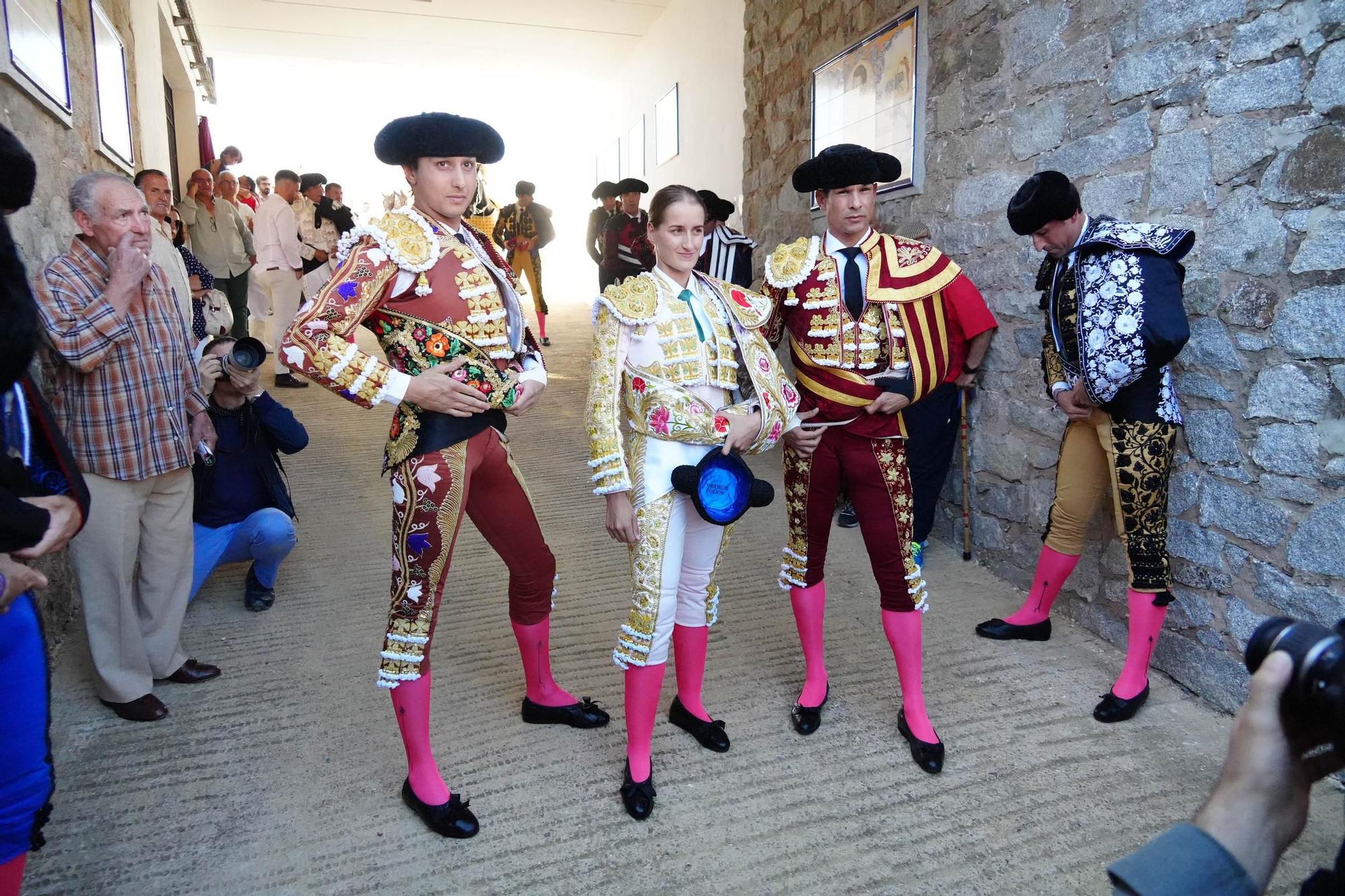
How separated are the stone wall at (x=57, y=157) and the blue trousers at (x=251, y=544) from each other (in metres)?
0.45

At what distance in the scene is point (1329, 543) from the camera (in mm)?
2369

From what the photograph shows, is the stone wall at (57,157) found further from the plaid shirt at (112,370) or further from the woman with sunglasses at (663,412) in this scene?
the woman with sunglasses at (663,412)

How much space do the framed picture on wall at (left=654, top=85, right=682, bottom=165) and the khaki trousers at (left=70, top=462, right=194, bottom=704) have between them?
8.07m

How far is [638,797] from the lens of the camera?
222 centimetres

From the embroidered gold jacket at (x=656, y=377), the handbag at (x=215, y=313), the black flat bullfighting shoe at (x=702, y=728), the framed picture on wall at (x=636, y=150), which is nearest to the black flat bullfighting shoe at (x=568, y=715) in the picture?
the black flat bullfighting shoe at (x=702, y=728)

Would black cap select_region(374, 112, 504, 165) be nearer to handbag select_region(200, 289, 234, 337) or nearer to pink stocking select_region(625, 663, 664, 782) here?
pink stocking select_region(625, 663, 664, 782)

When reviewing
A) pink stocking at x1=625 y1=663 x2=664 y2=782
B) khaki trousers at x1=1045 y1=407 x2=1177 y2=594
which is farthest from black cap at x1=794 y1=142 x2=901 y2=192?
pink stocking at x1=625 y1=663 x2=664 y2=782

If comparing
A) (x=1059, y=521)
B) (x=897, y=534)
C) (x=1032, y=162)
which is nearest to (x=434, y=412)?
(x=897, y=534)

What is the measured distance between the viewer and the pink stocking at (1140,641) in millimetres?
2713

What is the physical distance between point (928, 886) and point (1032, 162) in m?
2.80

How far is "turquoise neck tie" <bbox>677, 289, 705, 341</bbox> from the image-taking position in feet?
7.31

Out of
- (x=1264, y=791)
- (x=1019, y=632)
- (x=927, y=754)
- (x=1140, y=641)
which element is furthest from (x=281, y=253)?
(x=1264, y=791)

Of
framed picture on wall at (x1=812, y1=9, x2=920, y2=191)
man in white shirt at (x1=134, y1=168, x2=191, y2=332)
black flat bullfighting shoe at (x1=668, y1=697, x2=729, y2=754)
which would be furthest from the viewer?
framed picture on wall at (x1=812, y1=9, x2=920, y2=191)

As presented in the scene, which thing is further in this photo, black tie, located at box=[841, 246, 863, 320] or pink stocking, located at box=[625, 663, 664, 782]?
black tie, located at box=[841, 246, 863, 320]
